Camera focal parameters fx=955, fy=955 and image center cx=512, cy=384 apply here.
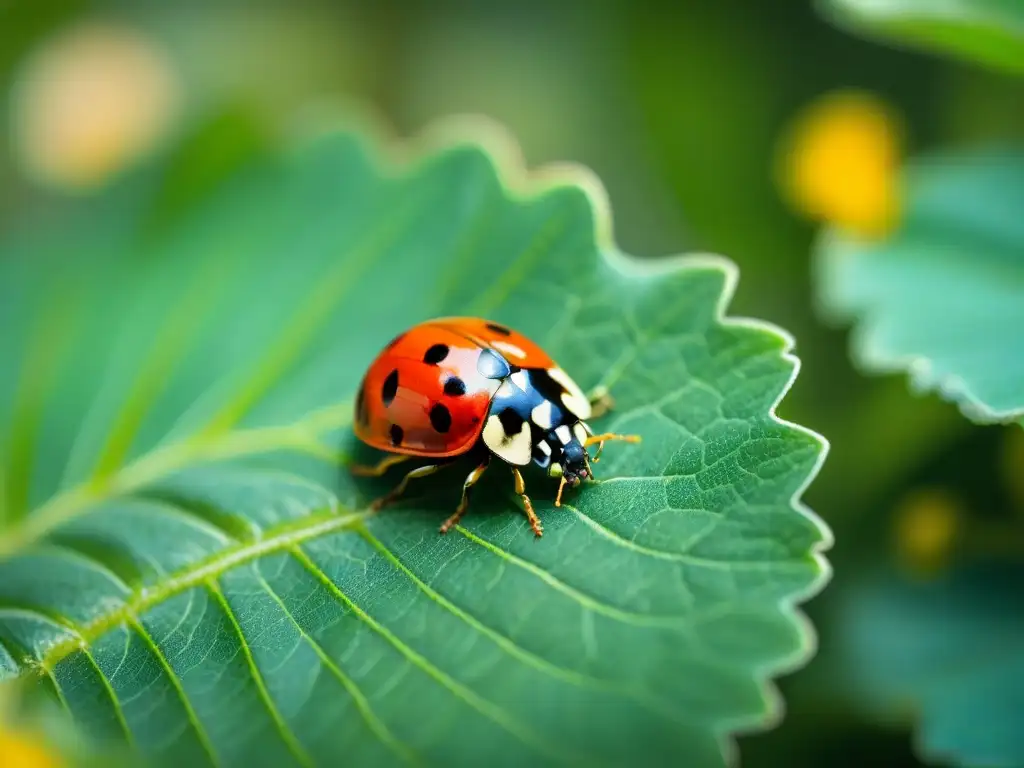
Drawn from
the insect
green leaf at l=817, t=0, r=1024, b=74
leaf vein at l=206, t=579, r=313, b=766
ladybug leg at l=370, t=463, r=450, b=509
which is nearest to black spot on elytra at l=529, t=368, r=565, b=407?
the insect

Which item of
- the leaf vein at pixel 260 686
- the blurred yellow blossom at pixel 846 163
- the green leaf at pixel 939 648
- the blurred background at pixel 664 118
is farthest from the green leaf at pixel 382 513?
the blurred yellow blossom at pixel 846 163

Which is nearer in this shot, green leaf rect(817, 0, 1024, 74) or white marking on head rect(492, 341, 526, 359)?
white marking on head rect(492, 341, 526, 359)

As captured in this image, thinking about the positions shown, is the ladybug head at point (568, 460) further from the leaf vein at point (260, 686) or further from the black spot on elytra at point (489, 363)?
the leaf vein at point (260, 686)

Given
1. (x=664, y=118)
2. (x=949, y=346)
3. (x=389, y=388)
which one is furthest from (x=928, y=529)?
(x=664, y=118)

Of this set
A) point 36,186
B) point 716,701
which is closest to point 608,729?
point 716,701

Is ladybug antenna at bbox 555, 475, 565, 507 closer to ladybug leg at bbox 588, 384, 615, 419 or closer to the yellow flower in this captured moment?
ladybug leg at bbox 588, 384, 615, 419
